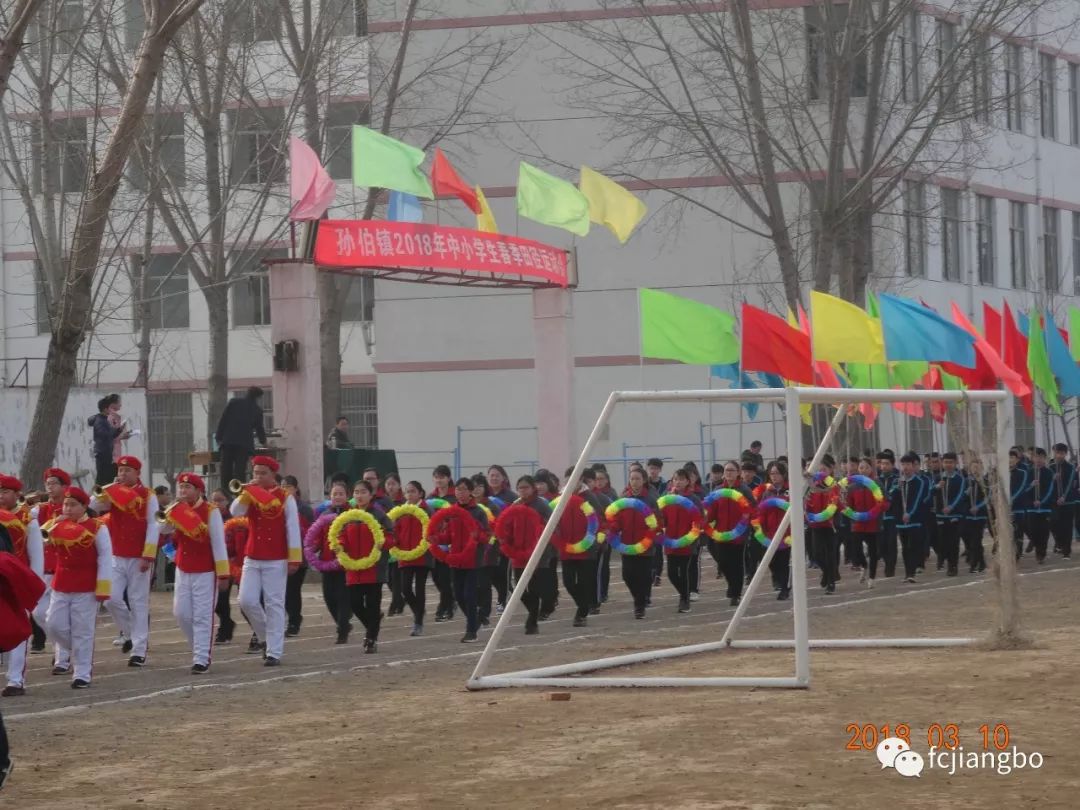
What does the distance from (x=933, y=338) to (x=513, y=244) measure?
41.7ft

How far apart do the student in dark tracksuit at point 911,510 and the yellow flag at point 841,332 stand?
8.55 meters

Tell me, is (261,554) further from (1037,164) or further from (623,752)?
(1037,164)

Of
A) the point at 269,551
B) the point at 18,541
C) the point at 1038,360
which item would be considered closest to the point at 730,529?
the point at 1038,360

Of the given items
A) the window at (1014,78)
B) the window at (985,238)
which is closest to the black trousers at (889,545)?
the window at (985,238)

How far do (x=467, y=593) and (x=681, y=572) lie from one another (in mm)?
4085

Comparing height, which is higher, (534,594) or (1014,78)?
(1014,78)

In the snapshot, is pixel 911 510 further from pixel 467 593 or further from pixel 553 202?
pixel 467 593

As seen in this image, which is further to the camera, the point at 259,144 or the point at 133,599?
the point at 259,144

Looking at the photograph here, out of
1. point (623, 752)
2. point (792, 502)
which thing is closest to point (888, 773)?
point (623, 752)

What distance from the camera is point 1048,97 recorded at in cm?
4691

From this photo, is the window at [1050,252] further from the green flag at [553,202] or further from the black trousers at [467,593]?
the black trousers at [467,593]

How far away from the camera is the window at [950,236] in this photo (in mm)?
42625

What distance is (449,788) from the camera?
1052 centimetres

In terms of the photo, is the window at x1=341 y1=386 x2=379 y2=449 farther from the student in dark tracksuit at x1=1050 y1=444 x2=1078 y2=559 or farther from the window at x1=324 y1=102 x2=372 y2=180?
the student in dark tracksuit at x1=1050 y1=444 x2=1078 y2=559
